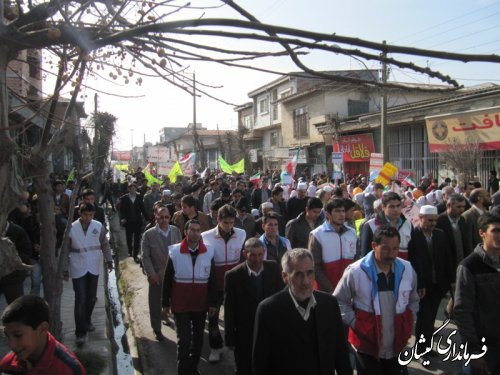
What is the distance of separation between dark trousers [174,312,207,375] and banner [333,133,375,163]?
19.8 meters

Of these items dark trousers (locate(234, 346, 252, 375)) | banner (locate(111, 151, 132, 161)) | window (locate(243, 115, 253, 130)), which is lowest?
dark trousers (locate(234, 346, 252, 375))

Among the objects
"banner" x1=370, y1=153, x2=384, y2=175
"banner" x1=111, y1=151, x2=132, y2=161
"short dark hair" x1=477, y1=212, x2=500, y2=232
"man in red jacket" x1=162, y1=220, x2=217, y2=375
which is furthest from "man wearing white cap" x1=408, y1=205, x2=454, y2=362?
"banner" x1=111, y1=151, x2=132, y2=161

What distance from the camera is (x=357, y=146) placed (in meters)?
25.8

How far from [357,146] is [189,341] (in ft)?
72.2

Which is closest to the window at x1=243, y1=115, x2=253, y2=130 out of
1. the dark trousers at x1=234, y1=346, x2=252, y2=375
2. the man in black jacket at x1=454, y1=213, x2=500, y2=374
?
the dark trousers at x1=234, y1=346, x2=252, y2=375

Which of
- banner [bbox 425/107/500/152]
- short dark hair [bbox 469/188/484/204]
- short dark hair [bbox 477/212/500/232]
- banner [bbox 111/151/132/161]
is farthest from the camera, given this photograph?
banner [bbox 111/151/132/161]

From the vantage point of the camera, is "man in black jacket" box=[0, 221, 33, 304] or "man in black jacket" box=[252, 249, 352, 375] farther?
"man in black jacket" box=[0, 221, 33, 304]

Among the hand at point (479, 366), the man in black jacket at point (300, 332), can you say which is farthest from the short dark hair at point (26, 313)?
the hand at point (479, 366)

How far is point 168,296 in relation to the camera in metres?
5.31

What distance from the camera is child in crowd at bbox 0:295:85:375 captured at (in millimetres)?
2551

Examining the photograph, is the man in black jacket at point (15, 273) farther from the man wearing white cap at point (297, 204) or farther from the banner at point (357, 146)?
the banner at point (357, 146)

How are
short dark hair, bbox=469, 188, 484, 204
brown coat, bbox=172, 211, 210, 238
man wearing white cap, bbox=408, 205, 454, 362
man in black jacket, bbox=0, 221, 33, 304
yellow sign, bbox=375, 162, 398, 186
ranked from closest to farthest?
man wearing white cap, bbox=408, 205, 454, 362 → man in black jacket, bbox=0, 221, 33, 304 → short dark hair, bbox=469, 188, 484, 204 → brown coat, bbox=172, 211, 210, 238 → yellow sign, bbox=375, 162, 398, 186

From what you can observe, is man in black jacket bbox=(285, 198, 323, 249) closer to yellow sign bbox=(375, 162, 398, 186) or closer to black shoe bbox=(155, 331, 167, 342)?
black shoe bbox=(155, 331, 167, 342)

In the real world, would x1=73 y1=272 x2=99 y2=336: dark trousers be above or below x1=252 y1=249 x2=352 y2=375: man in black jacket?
below
